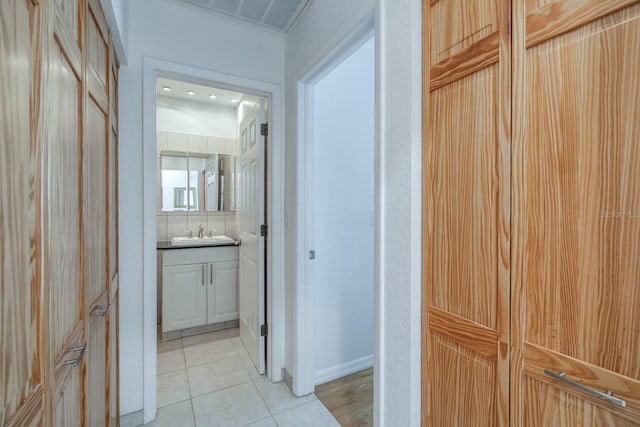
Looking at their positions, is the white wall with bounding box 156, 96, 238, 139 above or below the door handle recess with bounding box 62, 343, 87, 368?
above

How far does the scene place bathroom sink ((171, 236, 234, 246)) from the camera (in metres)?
3.02

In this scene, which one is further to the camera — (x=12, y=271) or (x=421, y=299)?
(x=421, y=299)

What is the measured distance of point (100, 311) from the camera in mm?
1227

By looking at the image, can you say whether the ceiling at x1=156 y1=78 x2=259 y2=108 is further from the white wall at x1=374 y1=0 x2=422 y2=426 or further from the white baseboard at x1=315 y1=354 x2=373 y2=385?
the white baseboard at x1=315 y1=354 x2=373 y2=385

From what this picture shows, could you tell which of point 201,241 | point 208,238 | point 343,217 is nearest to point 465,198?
point 343,217

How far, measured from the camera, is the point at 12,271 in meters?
0.53

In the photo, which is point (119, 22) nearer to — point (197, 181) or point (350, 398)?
point (197, 181)

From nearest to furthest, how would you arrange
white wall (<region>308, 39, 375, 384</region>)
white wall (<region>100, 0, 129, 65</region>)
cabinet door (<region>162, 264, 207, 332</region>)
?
1. white wall (<region>100, 0, 129, 65</region>)
2. white wall (<region>308, 39, 375, 384</region>)
3. cabinet door (<region>162, 264, 207, 332</region>)

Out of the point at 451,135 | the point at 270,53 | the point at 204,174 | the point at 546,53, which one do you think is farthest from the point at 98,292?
the point at 204,174

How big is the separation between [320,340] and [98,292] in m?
1.46

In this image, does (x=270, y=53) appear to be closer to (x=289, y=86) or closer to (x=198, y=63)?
(x=289, y=86)

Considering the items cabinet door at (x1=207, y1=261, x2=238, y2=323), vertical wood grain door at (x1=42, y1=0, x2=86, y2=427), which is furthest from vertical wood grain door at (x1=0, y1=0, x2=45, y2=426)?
cabinet door at (x1=207, y1=261, x2=238, y2=323)

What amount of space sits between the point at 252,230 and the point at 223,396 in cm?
117

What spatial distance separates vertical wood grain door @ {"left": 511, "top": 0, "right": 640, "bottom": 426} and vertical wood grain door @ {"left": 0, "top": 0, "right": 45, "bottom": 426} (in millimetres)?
1090
